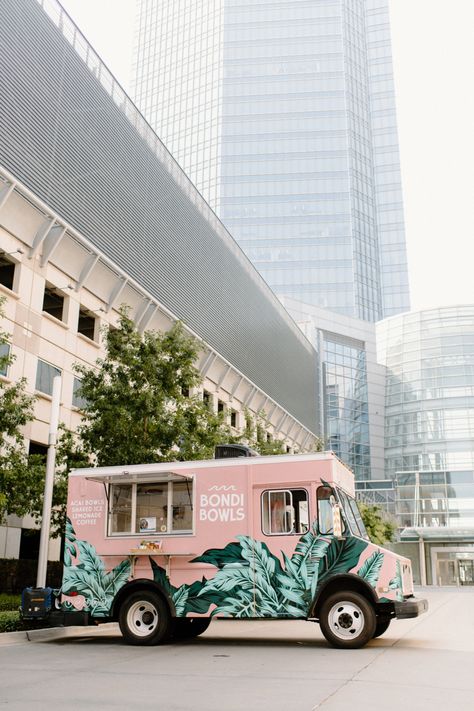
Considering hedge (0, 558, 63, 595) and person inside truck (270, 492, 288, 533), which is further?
hedge (0, 558, 63, 595)

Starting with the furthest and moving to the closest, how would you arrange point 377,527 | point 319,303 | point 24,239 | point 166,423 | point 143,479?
point 319,303 < point 377,527 < point 24,239 < point 166,423 < point 143,479

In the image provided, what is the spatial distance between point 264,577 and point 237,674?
118 inches

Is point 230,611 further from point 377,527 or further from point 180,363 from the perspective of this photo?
point 377,527

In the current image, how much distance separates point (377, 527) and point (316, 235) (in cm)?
7786

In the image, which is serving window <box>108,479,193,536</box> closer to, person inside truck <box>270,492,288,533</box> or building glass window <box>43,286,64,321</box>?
person inside truck <box>270,492,288,533</box>

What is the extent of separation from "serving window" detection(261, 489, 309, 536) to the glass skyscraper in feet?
316

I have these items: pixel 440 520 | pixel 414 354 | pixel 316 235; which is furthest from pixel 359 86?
pixel 440 520

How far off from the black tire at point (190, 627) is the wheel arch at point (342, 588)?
2623 millimetres

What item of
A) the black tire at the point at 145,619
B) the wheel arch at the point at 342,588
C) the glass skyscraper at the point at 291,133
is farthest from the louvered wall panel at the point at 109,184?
the glass skyscraper at the point at 291,133

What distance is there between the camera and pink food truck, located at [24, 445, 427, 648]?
11.0 m

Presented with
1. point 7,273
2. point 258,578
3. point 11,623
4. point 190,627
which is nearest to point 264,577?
point 258,578

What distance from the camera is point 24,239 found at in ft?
77.0

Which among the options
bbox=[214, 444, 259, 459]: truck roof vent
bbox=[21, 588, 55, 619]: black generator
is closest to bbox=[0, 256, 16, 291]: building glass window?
bbox=[21, 588, 55, 619]: black generator

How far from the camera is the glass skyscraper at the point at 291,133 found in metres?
114
